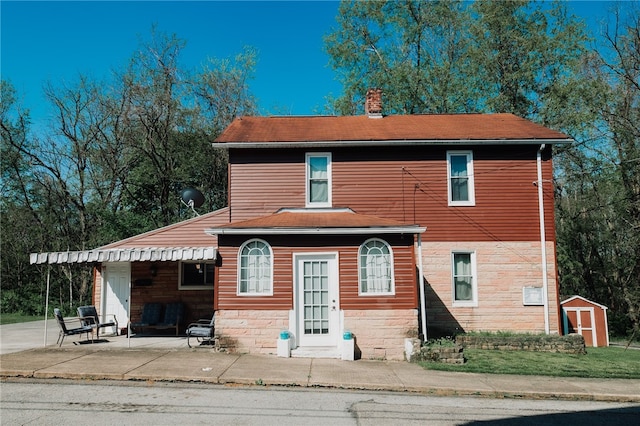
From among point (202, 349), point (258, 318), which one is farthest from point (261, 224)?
point (202, 349)

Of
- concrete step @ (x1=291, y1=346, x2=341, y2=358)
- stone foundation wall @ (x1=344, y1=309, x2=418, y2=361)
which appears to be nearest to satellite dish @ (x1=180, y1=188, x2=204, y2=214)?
concrete step @ (x1=291, y1=346, x2=341, y2=358)

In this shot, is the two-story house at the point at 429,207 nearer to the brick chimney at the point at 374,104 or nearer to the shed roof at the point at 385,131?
the shed roof at the point at 385,131

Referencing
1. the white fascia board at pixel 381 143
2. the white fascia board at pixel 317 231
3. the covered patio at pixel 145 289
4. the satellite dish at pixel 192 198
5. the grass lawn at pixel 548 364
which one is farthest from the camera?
the satellite dish at pixel 192 198

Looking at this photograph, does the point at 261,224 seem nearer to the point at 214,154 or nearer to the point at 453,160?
the point at 453,160

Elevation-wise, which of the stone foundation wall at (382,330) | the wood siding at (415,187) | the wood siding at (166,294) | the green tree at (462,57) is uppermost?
the green tree at (462,57)

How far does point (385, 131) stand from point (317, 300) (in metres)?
6.45

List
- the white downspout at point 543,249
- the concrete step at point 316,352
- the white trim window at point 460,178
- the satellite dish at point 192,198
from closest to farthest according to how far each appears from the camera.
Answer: the concrete step at point 316,352
the white downspout at point 543,249
the white trim window at point 460,178
the satellite dish at point 192,198

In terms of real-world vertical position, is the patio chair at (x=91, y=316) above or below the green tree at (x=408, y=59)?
below

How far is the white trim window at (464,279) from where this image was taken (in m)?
13.8

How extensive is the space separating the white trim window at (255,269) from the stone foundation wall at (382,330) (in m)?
2.15

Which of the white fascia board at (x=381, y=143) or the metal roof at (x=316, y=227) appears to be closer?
the metal roof at (x=316, y=227)

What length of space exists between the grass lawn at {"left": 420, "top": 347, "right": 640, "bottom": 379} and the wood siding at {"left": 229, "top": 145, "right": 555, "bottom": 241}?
3596 millimetres

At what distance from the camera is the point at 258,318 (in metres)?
11.3


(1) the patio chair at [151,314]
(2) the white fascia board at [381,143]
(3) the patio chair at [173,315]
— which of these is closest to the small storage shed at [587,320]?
(2) the white fascia board at [381,143]
